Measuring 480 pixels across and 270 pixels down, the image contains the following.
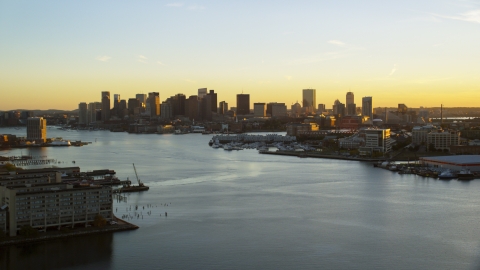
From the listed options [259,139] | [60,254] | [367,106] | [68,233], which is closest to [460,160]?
[68,233]

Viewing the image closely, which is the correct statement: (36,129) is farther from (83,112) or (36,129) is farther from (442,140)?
(83,112)

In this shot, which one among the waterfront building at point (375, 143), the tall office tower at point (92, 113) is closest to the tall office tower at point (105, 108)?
the tall office tower at point (92, 113)

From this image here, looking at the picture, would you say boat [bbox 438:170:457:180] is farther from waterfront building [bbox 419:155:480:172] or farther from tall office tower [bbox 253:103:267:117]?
tall office tower [bbox 253:103:267:117]

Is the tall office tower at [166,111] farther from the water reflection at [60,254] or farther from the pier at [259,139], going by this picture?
the water reflection at [60,254]

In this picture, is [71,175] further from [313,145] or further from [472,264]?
[313,145]

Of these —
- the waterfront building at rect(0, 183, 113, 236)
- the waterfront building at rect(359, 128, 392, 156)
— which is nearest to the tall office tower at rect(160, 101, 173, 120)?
the waterfront building at rect(359, 128, 392, 156)
